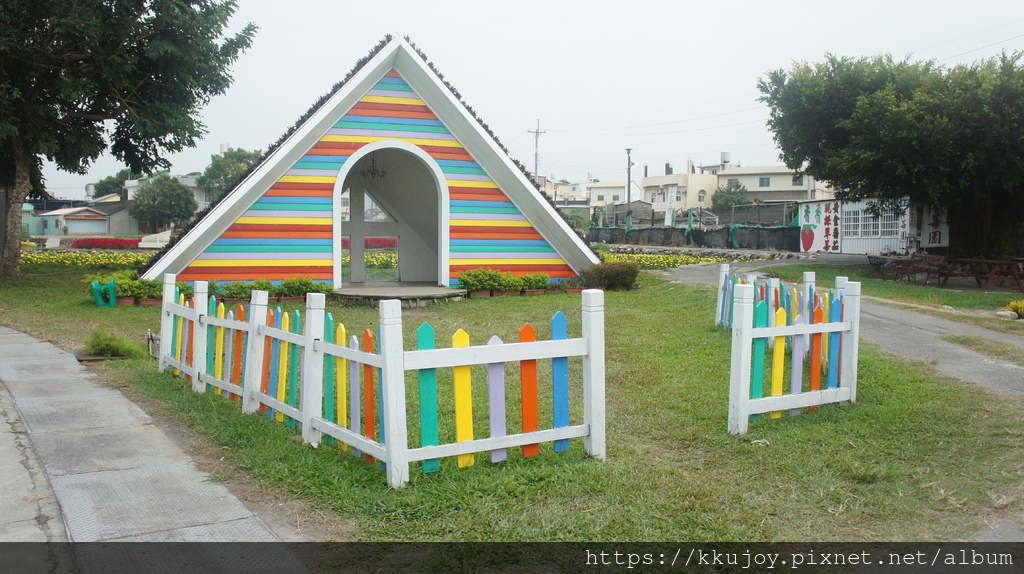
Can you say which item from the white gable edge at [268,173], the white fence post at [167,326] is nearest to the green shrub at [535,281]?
the white gable edge at [268,173]

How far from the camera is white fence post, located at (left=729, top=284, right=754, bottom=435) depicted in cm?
623

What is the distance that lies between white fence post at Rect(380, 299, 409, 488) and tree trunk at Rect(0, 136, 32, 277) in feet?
66.5

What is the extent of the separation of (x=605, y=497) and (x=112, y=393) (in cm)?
559

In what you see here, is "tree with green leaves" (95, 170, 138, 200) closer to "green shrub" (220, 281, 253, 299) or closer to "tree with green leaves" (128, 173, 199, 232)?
"tree with green leaves" (128, 173, 199, 232)

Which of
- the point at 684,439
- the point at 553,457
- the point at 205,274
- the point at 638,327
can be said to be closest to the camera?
the point at 553,457

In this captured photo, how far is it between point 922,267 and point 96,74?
22.4 meters

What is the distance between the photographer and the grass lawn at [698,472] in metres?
4.32

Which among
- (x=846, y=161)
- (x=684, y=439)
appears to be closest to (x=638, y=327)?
(x=684, y=439)

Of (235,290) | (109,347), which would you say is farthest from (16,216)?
(109,347)

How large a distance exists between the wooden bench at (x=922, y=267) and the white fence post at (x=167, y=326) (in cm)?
1899

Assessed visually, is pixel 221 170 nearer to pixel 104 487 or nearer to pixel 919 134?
pixel 919 134

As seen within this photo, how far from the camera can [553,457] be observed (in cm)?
547

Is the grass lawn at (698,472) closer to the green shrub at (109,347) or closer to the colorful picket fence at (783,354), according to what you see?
the colorful picket fence at (783,354)

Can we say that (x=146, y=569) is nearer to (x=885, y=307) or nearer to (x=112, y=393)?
(x=112, y=393)
